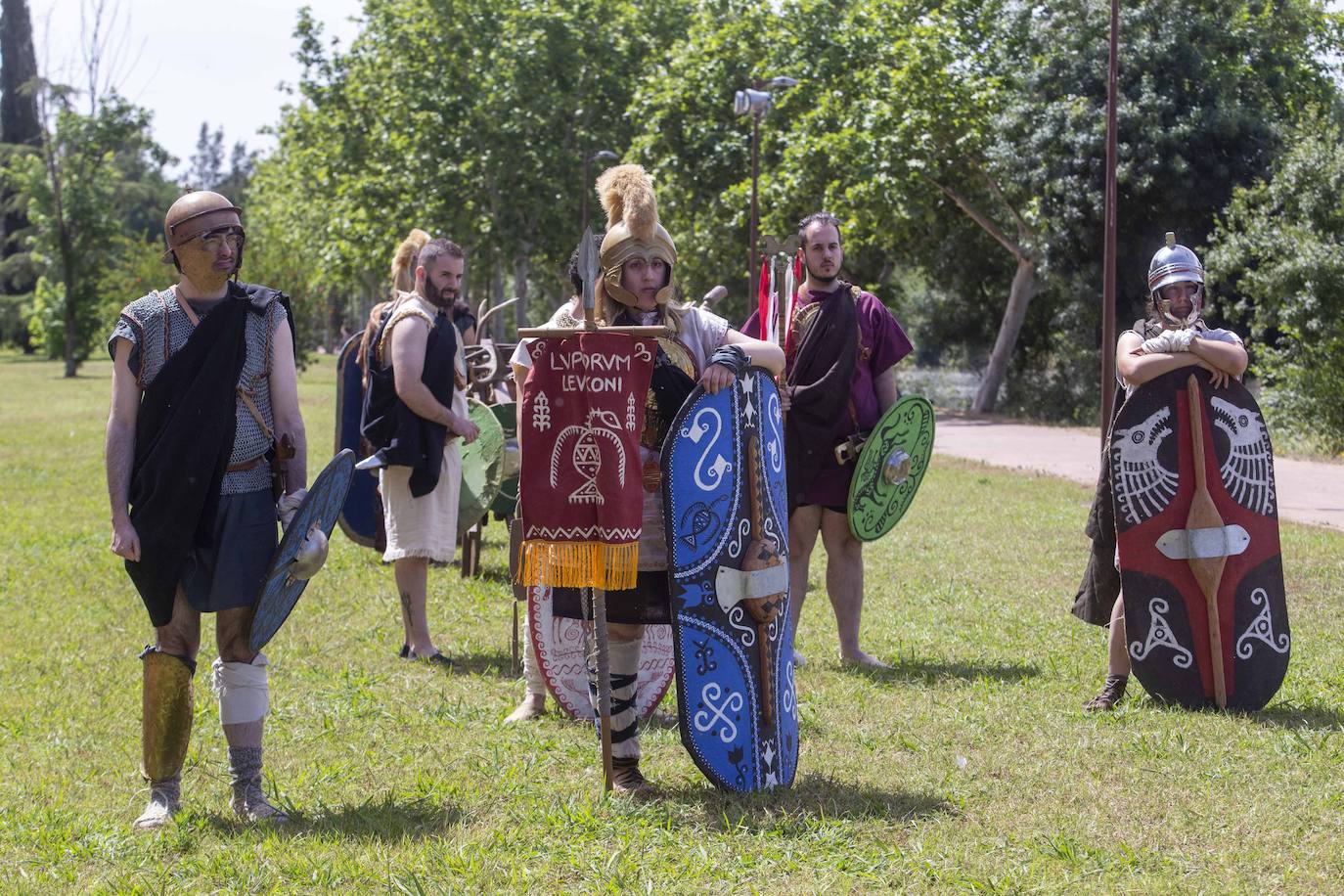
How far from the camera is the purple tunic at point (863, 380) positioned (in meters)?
6.52

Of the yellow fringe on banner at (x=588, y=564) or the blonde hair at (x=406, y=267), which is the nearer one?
the yellow fringe on banner at (x=588, y=564)

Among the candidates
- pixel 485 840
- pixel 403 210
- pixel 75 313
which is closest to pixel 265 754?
pixel 485 840

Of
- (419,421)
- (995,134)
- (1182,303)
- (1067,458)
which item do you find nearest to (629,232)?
(1182,303)

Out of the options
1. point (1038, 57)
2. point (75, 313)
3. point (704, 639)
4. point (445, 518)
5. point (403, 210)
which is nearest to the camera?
point (704, 639)

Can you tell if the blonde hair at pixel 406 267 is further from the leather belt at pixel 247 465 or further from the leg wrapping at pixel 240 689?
the leg wrapping at pixel 240 689

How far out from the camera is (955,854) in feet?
13.6

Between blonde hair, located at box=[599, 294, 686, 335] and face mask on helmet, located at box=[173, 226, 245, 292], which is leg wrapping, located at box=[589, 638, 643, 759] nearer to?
blonde hair, located at box=[599, 294, 686, 335]

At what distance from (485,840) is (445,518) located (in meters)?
2.78

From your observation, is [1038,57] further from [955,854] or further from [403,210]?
[955,854]

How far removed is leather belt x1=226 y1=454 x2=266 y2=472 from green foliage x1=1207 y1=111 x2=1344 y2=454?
16.5 metres

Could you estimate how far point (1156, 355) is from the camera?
5.56 meters

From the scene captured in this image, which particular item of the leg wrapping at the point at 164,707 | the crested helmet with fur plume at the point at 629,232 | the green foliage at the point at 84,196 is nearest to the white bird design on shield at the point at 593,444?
the crested helmet with fur plume at the point at 629,232

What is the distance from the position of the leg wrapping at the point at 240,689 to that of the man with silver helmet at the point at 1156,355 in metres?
3.02

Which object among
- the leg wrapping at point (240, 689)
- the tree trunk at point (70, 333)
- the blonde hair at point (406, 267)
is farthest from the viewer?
the tree trunk at point (70, 333)
